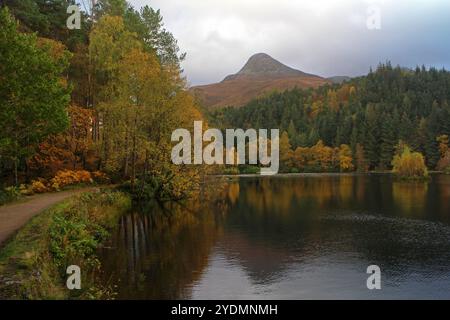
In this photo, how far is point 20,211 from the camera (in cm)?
2383

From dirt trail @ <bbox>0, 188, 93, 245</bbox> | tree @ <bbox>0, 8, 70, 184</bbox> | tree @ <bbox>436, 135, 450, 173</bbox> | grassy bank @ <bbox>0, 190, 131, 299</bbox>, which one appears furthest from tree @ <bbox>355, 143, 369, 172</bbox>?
tree @ <bbox>0, 8, 70, 184</bbox>

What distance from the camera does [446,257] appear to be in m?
23.3

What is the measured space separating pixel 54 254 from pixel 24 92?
9007mm

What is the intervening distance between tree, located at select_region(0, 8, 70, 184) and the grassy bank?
14.3ft

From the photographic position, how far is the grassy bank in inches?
520

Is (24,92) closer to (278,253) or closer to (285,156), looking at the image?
(278,253)

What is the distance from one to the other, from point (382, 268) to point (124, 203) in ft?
75.6

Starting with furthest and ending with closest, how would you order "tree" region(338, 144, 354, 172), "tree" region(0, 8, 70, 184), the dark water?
"tree" region(338, 144, 354, 172) < "tree" region(0, 8, 70, 184) < the dark water

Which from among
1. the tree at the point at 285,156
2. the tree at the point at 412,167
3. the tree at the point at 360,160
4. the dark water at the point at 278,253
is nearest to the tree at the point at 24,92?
the dark water at the point at 278,253

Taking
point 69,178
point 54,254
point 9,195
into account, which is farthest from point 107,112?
point 54,254

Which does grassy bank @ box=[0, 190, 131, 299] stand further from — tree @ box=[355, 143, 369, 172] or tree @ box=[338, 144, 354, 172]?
tree @ box=[355, 143, 369, 172]
